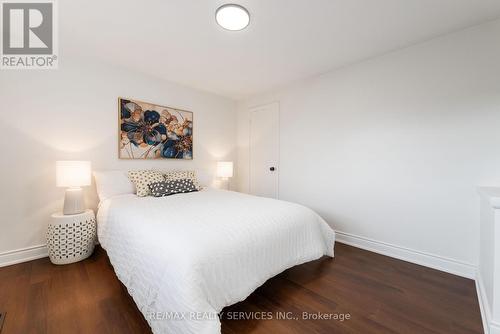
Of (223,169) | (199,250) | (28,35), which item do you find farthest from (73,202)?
(223,169)

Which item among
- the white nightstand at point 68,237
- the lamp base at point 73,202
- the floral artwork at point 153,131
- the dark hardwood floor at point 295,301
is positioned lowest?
the dark hardwood floor at point 295,301

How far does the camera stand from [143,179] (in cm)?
264

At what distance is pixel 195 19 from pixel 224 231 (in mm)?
1853

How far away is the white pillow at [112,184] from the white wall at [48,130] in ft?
0.75

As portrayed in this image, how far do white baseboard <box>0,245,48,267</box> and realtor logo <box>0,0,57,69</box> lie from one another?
192 centimetres

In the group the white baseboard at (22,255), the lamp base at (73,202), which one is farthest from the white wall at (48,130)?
the lamp base at (73,202)

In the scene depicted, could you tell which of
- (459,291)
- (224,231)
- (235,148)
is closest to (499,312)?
(459,291)

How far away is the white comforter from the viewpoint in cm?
105

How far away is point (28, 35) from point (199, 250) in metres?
2.77

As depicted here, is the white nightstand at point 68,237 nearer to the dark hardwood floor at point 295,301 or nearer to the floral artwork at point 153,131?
the dark hardwood floor at point 295,301

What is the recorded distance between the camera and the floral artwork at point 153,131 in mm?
2798

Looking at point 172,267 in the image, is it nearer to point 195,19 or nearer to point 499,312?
point 499,312

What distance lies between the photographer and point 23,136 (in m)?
2.16

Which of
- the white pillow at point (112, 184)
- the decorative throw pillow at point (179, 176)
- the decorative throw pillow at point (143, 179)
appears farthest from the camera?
the decorative throw pillow at point (179, 176)
